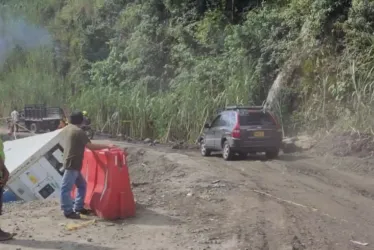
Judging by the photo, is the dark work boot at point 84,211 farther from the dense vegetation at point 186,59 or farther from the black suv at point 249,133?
the dense vegetation at point 186,59

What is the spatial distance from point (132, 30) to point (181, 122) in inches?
625

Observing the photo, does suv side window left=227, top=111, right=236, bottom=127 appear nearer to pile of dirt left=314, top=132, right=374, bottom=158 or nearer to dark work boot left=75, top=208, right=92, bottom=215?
pile of dirt left=314, top=132, right=374, bottom=158

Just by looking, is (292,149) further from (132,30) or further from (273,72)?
(132,30)

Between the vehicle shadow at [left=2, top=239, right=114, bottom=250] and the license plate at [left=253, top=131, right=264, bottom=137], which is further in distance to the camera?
the license plate at [left=253, top=131, right=264, bottom=137]

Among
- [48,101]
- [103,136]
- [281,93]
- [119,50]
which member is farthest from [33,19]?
[281,93]

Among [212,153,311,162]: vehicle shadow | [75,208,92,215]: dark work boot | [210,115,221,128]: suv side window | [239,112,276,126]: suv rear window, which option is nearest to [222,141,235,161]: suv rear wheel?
[212,153,311,162]: vehicle shadow

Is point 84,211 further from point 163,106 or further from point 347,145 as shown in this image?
point 163,106

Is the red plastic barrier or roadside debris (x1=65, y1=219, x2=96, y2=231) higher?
the red plastic barrier

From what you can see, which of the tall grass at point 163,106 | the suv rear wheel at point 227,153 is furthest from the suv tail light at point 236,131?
the tall grass at point 163,106

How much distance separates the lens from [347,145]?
17.4m

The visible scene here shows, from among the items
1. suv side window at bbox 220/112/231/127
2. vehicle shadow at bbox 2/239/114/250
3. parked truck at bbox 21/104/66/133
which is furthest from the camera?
parked truck at bbox 21/104/66/133

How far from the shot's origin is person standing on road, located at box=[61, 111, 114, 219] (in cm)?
931

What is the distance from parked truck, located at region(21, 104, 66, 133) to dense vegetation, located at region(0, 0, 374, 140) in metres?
1.49

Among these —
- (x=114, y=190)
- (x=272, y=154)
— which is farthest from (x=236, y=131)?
(x=114, y=190)
